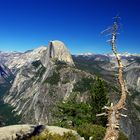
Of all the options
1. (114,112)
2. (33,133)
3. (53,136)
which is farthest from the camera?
(33,133)

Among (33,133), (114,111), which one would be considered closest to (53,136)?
(33,133)

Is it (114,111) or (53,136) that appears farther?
(53,136)

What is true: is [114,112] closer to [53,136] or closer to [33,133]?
[53,136]

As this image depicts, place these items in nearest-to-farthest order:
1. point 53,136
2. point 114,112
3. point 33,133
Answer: point 114,112 < point 53,136 < point 33,133

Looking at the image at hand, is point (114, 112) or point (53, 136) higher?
point (114, 112)

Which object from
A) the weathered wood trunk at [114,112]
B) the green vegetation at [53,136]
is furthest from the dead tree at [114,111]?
the green vegetation at [53,136]

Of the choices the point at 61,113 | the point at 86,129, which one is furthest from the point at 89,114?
the point at 86,129

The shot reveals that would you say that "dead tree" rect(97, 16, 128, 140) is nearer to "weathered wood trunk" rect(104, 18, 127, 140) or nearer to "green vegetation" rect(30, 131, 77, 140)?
"weathered wood trunk" rect(104, 18, 127, 140)

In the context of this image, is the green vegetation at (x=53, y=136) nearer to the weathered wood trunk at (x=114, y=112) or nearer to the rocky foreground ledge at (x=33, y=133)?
the rocky foreground ledge at (x=33, y=133)

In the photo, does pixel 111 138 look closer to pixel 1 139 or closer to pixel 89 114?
pixel 1 139
